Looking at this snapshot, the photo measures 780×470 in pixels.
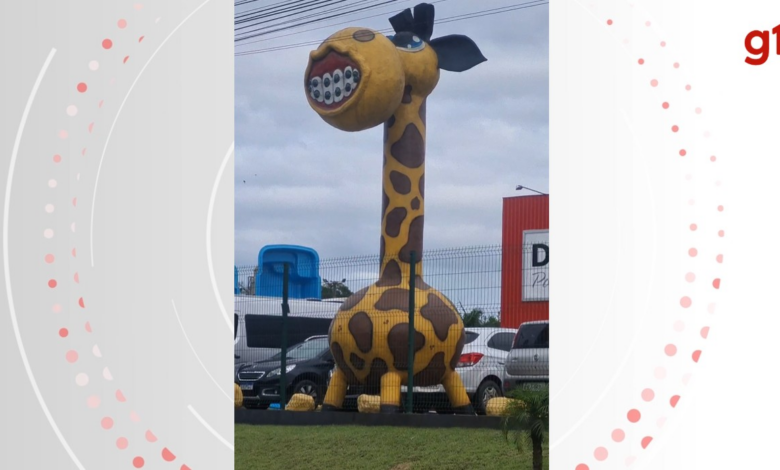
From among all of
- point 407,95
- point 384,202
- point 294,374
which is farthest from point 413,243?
point 294,374

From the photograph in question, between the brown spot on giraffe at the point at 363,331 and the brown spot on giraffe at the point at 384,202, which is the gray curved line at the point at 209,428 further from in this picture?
the brown spot on giraffe at the point at 384,202

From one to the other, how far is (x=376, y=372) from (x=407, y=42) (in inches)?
122

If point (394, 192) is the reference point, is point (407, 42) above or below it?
above

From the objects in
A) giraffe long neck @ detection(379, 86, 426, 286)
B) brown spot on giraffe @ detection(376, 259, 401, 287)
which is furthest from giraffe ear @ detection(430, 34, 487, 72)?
brown spot on giraffe @ detection(376, 259, 401, 287)

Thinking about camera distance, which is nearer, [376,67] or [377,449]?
[377,449]

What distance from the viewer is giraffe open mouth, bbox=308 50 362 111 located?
9.27 m

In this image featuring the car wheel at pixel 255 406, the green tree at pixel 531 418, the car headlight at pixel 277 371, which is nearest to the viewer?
the green tree at pixel 531 418

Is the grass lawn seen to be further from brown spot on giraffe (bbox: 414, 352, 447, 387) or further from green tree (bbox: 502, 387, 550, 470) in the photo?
brown spot on giraffe (bbox: 414, 352, 447, 387)

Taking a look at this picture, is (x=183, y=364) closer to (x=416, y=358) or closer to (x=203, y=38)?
(x=203, y=38)

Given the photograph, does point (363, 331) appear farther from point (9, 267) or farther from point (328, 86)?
point (9, 267)

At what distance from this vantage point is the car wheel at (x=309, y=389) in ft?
36.3

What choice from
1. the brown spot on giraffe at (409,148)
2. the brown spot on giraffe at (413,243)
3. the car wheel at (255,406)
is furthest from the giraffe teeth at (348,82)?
the car wheel at (255,406)

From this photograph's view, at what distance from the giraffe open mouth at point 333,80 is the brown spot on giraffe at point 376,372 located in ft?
7.69

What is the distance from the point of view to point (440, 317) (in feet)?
31.0
